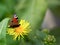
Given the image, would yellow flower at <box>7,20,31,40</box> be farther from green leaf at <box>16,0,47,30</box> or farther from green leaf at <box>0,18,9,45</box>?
green leaf at <box>16,0,47,30</box>

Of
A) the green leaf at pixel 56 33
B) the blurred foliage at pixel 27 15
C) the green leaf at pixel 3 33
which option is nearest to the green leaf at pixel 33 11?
the blurred foliage at pixel 27 15

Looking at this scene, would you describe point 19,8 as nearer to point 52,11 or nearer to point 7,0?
point 7,0

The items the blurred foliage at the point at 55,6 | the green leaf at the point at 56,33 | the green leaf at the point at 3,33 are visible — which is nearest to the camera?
the green leaf at the point at 3,33

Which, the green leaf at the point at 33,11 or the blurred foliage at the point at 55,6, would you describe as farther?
the blurred foliage at the point at 55,6

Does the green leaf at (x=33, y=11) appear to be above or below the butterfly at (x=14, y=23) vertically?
above

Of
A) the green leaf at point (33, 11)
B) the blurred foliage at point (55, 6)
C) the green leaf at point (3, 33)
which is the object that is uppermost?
the blurred foliage at point (55, 6)

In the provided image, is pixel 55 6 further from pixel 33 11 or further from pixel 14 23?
pixel 14 23

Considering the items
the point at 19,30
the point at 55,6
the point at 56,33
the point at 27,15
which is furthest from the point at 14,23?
the point at 55,6

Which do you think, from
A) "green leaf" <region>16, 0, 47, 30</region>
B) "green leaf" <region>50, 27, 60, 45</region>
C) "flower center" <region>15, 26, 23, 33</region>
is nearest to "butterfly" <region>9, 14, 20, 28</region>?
"flower center" <region>15, 26, 23, 33</region>

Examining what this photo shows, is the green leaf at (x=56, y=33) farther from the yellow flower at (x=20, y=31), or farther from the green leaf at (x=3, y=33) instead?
the green leaf at (x=3, y=33)

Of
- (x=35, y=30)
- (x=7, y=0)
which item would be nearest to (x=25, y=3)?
(x=7, y=0)

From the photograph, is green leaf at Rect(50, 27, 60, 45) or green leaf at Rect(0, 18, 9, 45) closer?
green leaf at Rect(0, 18, 9, 45)
